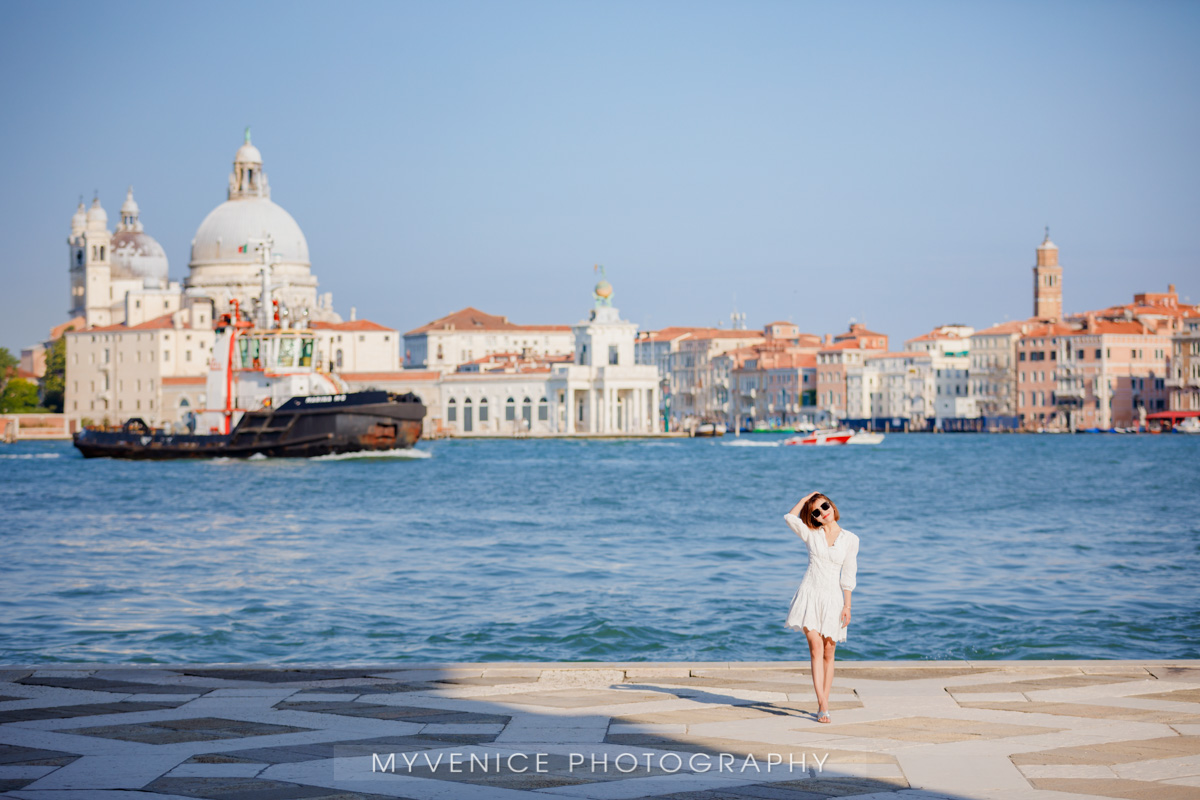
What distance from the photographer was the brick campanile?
5089 inches

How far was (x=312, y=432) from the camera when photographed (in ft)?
166

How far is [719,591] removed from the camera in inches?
600

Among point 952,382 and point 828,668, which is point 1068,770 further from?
point 952,382

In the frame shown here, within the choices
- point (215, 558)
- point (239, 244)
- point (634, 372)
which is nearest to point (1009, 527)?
point (215, 558)

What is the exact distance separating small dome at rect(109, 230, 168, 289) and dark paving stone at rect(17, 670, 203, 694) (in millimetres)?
106871

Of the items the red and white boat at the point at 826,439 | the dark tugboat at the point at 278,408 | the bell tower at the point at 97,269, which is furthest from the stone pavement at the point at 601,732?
the bell tower at the point at 97,269

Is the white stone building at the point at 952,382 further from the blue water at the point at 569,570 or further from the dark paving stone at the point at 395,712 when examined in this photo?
the dark paving stone at the point at 395,712

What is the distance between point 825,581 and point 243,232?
312ft

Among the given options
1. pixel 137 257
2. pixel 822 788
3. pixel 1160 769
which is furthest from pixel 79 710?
pixel 137 257

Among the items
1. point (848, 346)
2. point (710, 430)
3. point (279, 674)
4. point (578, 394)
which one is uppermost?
point (848, 346)

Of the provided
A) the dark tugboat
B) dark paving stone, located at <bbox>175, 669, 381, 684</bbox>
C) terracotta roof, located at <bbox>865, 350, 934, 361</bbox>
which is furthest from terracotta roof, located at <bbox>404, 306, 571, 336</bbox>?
dark paving stone, located at <bbox>175, 669, 381, 684</bbox>

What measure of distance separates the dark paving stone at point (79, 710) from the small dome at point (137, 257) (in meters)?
108

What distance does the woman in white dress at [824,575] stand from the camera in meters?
6.15

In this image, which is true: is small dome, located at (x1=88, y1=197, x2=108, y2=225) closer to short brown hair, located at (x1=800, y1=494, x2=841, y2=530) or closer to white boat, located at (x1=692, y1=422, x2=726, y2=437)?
white boat, located at (x1=692, y1=422, x2=726, y2=437)
